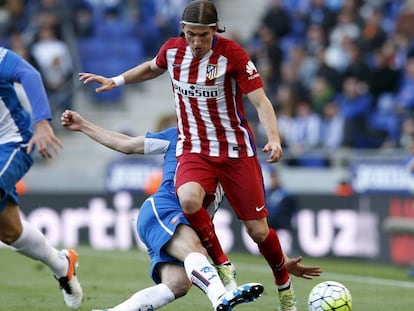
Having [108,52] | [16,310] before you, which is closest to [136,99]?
[108,52]

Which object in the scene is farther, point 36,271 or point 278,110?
point 278,110

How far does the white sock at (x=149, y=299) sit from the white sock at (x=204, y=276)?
9.3 inches

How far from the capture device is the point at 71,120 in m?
8.63

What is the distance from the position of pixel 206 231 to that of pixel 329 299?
1089 mm

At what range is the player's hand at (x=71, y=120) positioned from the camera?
8594 millimetres

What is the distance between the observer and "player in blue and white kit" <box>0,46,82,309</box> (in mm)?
8562

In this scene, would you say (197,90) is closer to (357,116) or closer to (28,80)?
(28,80)

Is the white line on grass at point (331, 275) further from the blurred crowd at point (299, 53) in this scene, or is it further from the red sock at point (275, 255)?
the red sock at point (275, 255)

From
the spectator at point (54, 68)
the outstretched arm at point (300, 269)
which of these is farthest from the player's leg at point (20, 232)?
the spectator at point (54, 68)

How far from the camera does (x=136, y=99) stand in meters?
23.0

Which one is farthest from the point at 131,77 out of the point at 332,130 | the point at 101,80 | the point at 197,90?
the point at 332,130

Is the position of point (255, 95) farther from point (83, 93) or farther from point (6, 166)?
point (83, 93)

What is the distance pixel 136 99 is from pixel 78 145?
1729 mm

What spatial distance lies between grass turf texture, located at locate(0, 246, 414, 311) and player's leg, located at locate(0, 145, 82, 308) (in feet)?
0.94
